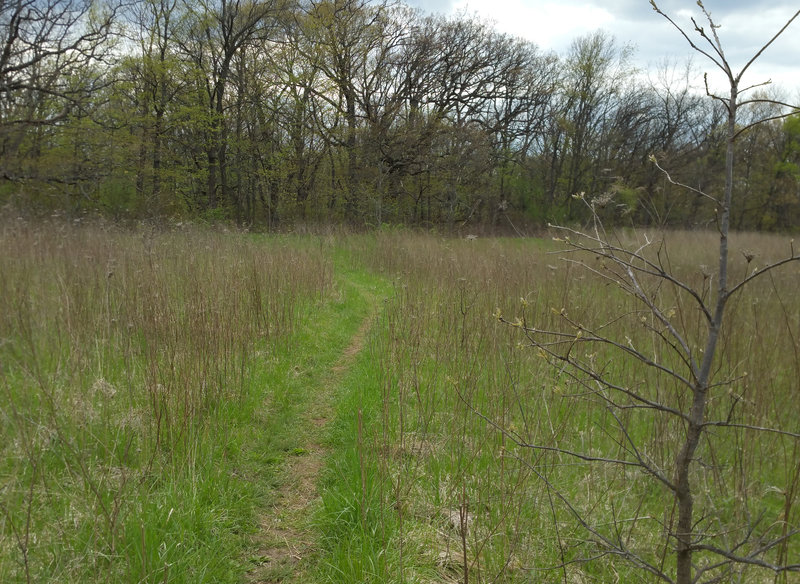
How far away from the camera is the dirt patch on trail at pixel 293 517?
6.42 ft

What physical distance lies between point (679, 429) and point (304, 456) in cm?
240

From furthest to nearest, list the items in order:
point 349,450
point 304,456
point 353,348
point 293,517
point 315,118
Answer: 1. point 315,118
2. point 353,348
3. point 304,456
4. point 349,450
5. point 293,517

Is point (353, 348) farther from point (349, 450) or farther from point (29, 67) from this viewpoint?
point (29, 67)

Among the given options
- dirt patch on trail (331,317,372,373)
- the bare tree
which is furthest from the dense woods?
dirt patch on trail (331,317,372,373)

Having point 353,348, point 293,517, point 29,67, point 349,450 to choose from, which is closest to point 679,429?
point 349,450

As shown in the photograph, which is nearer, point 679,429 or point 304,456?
point 679,429

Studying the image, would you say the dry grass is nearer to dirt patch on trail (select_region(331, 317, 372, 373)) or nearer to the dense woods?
dirt patch on trail (select_region(331, 317, 372, 373))

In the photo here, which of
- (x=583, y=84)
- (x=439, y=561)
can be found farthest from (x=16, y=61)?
(x=583, y=84)

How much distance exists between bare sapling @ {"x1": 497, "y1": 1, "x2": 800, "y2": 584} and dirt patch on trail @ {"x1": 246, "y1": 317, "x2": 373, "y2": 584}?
46.4 inches

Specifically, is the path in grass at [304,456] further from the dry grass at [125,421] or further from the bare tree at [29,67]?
the bare tree at [29,67]

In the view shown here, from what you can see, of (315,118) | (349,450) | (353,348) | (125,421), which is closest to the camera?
(125,421)

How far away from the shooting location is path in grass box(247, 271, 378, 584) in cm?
202

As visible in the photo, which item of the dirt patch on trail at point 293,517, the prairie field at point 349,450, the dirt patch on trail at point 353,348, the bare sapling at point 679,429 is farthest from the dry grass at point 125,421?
the bare sapling at point 679,429

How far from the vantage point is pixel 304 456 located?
9.57 feet
